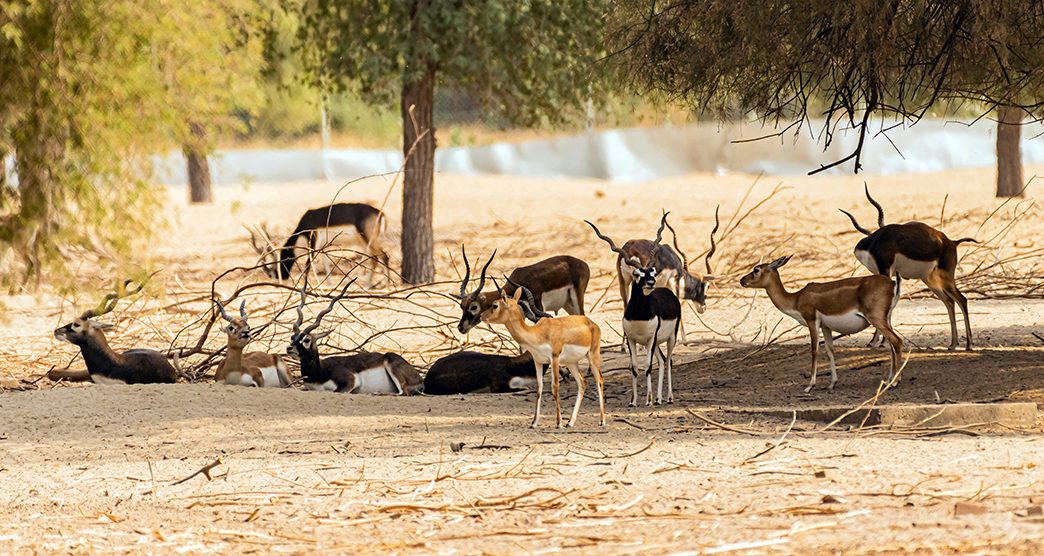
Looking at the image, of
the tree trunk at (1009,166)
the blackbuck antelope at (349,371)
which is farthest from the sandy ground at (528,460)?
the tree trunk at (1009,166)

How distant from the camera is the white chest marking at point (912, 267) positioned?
1232 centimetres

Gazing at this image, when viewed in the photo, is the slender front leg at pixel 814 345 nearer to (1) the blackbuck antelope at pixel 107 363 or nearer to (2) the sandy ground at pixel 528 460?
(2) the sandy ground at pixel 528 460

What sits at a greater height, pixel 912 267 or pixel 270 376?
pixel 912 267

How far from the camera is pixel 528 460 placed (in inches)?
320

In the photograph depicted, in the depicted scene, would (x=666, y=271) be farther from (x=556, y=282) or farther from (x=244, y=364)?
(x=244, y=364)

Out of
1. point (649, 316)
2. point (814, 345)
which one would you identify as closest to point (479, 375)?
point (649, 316)

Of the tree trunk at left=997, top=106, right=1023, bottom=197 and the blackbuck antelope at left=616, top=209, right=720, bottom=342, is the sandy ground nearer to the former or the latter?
the blackbuck antelope at left=616, top=209, right=720, bottom=342

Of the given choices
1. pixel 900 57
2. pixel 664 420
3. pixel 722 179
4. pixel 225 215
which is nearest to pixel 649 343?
pixel 664 420

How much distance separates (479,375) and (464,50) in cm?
676

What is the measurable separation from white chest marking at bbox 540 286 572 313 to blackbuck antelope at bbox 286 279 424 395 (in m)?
1.62

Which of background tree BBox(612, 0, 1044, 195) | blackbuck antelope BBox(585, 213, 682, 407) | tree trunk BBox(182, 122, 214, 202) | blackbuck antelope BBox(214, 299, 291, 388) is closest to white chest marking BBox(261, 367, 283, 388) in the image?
blackbuck antelope BBox(214, 299, 291, 388)

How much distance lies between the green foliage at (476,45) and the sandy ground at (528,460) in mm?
3134

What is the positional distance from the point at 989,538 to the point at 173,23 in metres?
7.37

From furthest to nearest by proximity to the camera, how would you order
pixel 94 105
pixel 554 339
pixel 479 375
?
pixel 479 375 < pixel 94 105 < pixel 554 339
